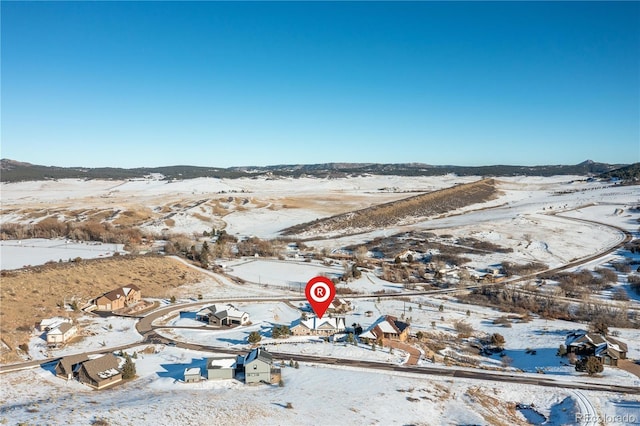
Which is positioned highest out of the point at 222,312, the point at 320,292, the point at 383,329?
the point at 320,292

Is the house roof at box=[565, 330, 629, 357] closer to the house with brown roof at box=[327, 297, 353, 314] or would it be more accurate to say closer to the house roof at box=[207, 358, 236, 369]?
the house with brown roof at box=[327, 297, 353, 314]

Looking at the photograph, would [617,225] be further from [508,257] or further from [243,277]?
[243,277]

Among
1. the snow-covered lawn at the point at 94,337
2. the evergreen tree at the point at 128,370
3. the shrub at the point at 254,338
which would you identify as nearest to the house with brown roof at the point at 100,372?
the evergreen tree at the point at 128,370

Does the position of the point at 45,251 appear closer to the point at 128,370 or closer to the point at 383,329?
the point at 128,370

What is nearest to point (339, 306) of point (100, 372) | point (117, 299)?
point (117, 299)

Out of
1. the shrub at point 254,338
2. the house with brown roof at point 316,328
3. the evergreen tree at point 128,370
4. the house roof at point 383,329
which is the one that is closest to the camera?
the evergreen tree at point 128,370

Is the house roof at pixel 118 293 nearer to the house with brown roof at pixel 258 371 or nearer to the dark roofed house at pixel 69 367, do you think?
the dark roofed house at pixel 69 367

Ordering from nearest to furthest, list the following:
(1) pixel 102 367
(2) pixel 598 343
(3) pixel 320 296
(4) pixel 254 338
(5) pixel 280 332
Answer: (1) pixel 102 367 < (2) pixel 598 343 < (4) pixel 254 338 < (5) pixel 280 332 < (3) pixel 320 296
